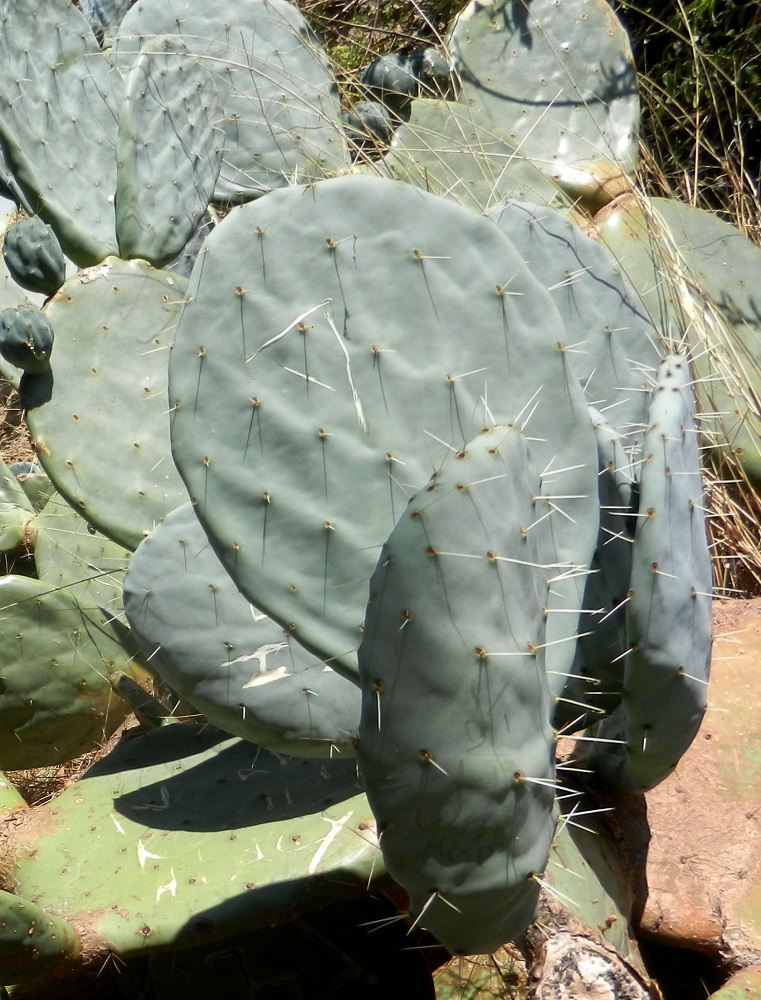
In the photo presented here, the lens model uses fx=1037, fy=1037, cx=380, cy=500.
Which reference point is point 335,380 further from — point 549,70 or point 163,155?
point 549,70

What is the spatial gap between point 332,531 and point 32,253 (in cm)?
119

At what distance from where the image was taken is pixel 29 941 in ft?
4.11

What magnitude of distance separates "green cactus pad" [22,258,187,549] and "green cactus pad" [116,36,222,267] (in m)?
0.15

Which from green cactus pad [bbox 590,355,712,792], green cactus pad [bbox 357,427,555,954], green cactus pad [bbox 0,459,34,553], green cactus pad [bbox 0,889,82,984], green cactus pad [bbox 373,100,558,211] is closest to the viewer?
green cactus pad [bbox 357,427,555,954]

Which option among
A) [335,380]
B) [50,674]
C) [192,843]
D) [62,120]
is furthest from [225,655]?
[62,120]

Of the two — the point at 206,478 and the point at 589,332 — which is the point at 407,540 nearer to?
the point at 206,478

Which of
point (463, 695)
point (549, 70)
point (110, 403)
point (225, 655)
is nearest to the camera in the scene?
point (463, 695)

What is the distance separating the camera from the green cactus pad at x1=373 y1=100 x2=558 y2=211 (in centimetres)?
223

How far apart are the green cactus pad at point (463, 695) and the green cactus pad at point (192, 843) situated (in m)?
0.34

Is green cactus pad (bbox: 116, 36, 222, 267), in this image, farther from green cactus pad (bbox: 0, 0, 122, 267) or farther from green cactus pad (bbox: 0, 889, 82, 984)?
green cactus pad (bbox: 0, 889, 82, 984)

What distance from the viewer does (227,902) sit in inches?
55.1

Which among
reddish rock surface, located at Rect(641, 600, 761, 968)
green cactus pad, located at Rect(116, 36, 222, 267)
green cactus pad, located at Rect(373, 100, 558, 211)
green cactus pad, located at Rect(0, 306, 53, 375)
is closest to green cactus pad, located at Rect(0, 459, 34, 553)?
green cactus pad, located at Rect(0, 306, 53, 375)

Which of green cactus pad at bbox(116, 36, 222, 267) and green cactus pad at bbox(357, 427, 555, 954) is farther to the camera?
green cactus pad at bbox(116, 36, 222, 267)

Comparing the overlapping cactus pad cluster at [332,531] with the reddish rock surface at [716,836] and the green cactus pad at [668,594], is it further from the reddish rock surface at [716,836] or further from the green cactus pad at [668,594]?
the reddish rock surface at [716,836]
